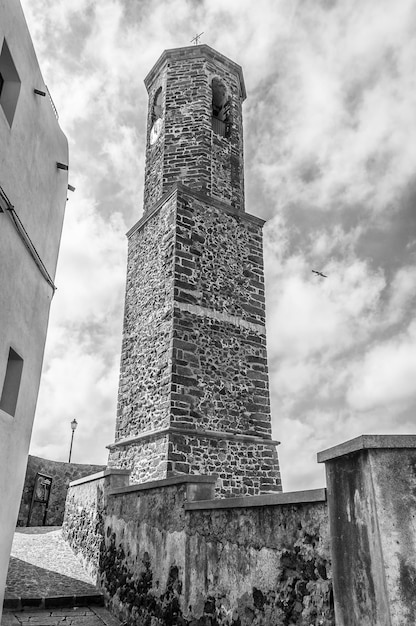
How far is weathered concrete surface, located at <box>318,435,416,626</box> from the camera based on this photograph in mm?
2736

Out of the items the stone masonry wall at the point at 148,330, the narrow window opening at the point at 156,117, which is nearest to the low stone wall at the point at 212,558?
the stone masonry wall at the point at 148,330

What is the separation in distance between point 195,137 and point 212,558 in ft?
33.3

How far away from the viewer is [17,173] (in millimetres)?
5879

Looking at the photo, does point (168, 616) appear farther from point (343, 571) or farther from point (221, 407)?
point (221, 407)

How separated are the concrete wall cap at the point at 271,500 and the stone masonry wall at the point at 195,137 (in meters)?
8.34

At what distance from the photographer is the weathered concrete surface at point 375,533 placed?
2.74m

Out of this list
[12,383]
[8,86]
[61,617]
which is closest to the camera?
[8,86]

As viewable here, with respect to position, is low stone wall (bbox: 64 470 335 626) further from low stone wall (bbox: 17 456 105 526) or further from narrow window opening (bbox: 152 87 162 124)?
narrow window opening (bbox: 152 87 162 124)

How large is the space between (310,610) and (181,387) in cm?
596

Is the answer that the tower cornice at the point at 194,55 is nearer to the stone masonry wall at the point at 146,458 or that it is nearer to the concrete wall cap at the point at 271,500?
the stone masonry wall at the point at 146,458

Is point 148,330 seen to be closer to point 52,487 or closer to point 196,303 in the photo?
point 196,303

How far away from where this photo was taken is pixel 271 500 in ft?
13.0

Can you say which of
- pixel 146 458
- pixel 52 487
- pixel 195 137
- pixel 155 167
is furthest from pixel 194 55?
pixel 52 487

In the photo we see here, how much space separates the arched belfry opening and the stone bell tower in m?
0.03
